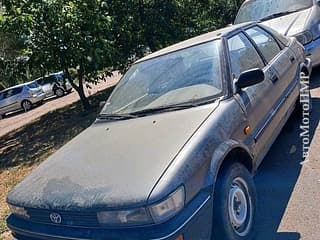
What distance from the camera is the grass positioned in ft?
20.8

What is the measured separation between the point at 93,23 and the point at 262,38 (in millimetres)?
5652

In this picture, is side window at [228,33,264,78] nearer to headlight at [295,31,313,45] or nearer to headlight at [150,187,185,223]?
headlight at [150,187,185,223]

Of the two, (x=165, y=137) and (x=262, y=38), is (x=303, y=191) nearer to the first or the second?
(x=165, y=137)

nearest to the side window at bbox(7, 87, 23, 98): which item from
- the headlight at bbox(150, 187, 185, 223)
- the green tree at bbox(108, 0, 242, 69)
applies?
the green tree at bbox(108, 0, 242, 69)

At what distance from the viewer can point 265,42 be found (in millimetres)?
4539

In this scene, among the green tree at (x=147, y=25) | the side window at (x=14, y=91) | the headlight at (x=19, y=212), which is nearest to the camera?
the headlight at (x=19, y=212)

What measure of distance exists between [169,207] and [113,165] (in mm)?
593

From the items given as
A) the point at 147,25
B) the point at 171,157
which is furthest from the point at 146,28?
the point at 171,157

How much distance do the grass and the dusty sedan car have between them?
2.01 m

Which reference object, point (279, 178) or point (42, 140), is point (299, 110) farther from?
point (42, 140)

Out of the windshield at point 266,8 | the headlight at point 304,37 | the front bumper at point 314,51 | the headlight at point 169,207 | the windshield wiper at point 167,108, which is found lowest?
A: the headlight at point 169,207

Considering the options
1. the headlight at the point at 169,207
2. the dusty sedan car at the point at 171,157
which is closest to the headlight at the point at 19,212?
the dusty sedan car at the point at 171,157

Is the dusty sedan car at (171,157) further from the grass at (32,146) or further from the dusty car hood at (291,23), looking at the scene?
the dusty car hood at (291,23)

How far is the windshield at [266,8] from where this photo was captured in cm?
718
